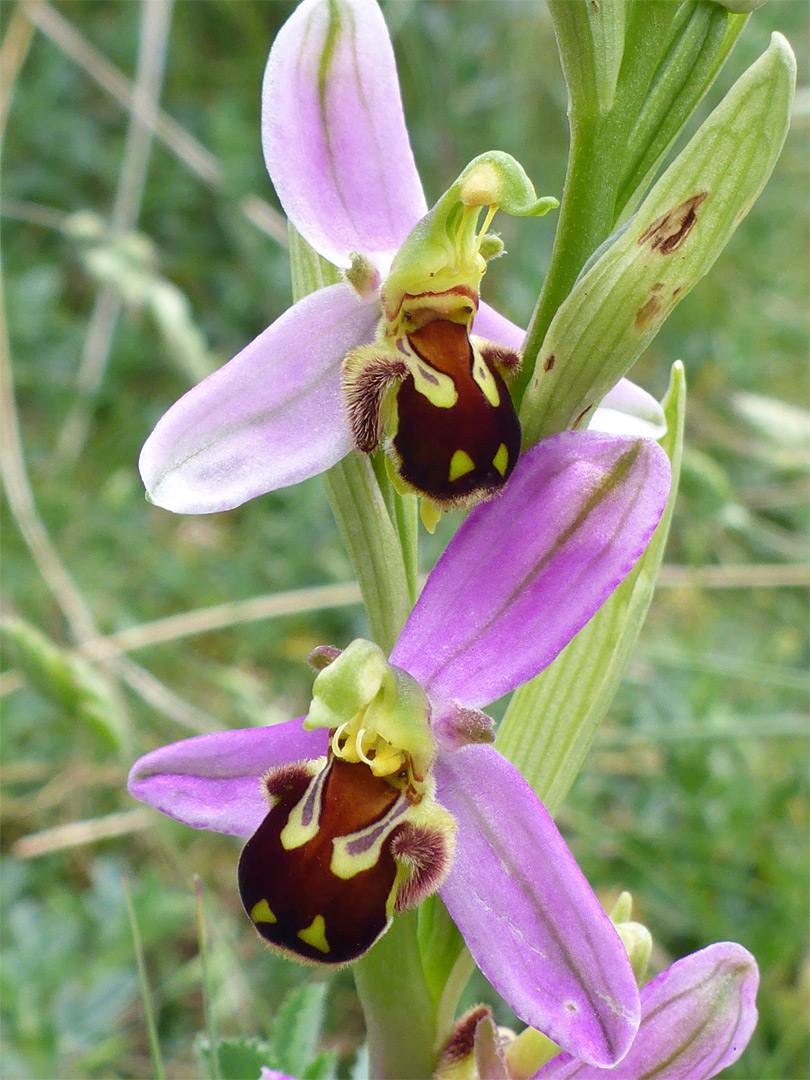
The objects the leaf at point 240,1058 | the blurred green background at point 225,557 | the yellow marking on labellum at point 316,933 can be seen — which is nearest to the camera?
the yellow marking on labellum at point 316,933

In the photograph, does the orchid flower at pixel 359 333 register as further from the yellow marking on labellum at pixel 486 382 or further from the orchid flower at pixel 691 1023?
the orchid flower at pixel 691 1023

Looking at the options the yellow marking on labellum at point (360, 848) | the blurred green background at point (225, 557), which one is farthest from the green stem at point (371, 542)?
the blurred green background at point (225, 557)

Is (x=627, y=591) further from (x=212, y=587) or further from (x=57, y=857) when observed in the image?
(x=212, y=587)

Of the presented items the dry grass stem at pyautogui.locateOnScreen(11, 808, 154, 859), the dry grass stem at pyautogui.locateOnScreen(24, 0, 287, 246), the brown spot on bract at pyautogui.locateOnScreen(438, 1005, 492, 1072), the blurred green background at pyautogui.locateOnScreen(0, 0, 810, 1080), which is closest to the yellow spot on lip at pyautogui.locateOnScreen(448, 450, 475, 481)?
the brown spot on bract at pyautogui.locateOnScreen(438, 1005, 492, 1072)

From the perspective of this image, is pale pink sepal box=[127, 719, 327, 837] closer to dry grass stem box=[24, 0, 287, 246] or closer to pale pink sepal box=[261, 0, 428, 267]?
pale pink sepal box=[261, 0, 428, 267]

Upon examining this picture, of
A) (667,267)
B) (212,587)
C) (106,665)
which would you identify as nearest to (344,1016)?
(106,665)

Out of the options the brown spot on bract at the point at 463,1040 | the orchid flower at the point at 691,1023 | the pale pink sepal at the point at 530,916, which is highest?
the pale pink sepal at the point at 530,916
